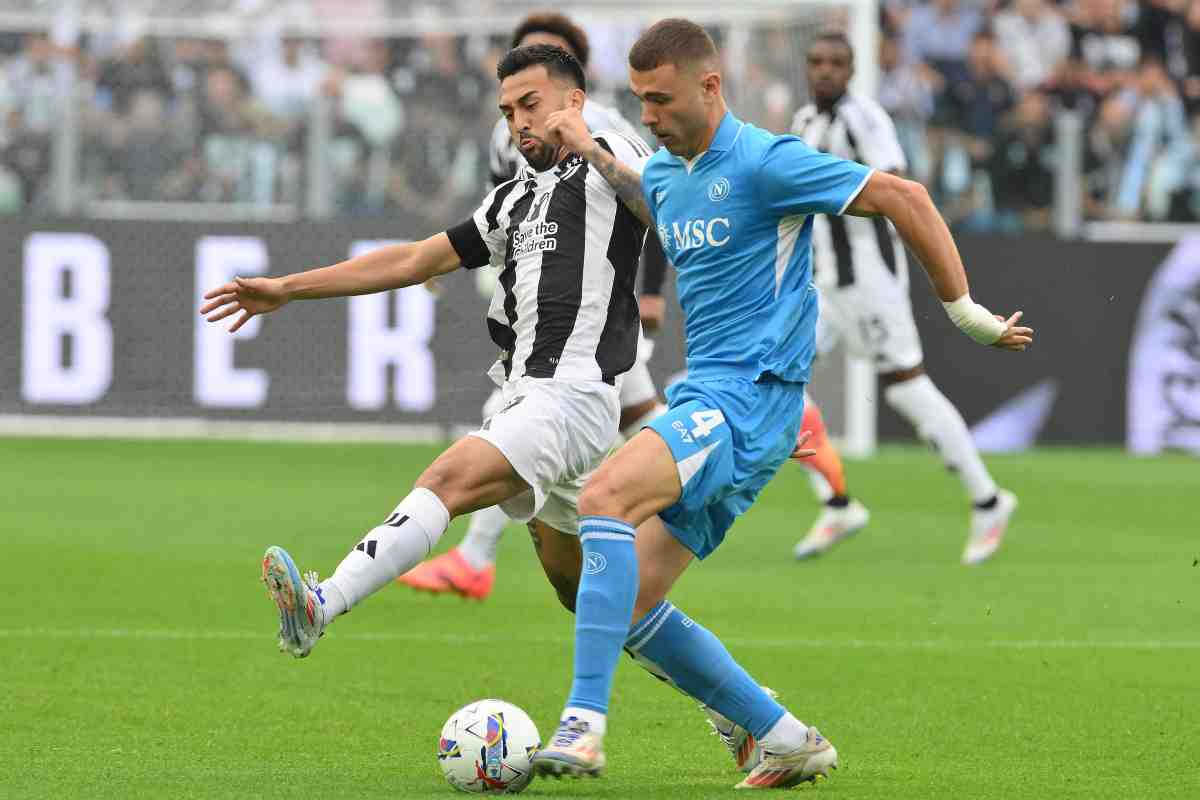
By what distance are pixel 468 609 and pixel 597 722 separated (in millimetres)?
3971

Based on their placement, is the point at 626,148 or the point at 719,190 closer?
the point at 719,190

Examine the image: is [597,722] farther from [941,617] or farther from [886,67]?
[886,67]

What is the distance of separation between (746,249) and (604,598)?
0.97 metres

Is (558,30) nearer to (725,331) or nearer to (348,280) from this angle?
(348,280)

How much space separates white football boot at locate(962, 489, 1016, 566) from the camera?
10.4m

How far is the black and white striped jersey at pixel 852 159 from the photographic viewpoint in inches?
414

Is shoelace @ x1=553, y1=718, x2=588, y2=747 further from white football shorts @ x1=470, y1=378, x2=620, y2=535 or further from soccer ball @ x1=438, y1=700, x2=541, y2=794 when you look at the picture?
white football shorts @ x1=470, y1=378, x2=620, y2=535

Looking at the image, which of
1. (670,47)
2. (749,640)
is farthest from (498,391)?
(670,47)

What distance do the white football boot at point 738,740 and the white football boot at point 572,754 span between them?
63 centimetres

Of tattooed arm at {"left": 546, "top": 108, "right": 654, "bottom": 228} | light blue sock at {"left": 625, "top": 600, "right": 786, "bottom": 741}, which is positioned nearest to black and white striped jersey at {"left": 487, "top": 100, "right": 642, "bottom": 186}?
tattooed arm at {"left": 546, "top": 108, "right": 654, "bottom": 228}

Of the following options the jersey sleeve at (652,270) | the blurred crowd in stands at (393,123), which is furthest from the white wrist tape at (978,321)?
the blurred crowd in stands at (393,123)

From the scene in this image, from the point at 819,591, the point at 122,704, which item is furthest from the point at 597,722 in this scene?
the point at 819,591

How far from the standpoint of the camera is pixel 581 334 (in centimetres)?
621

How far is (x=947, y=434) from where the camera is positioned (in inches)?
408
